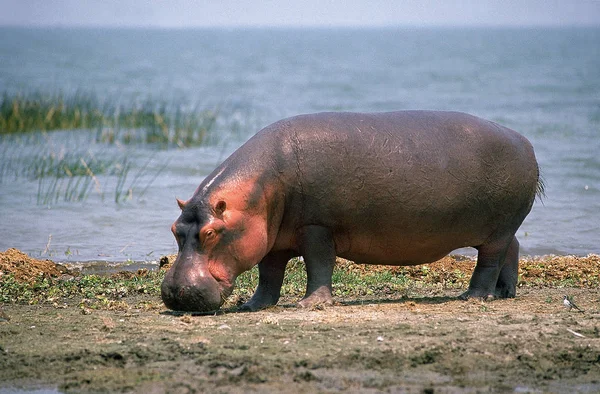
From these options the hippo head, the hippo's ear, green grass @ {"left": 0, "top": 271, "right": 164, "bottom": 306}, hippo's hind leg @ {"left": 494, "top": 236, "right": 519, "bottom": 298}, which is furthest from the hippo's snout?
hippo's hind leg @ {"left": 494, "top": 236, "right": 519, "bottom": 298}

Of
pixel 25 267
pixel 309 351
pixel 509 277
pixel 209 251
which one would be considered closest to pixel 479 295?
pixel 509 277

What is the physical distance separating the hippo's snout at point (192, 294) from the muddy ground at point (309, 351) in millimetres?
108

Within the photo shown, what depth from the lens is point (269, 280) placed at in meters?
7.84

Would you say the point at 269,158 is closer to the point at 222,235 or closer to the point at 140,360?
the point at 222,235

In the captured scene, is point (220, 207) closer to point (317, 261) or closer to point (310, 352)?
point (317, 261)

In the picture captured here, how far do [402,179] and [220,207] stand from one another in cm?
145

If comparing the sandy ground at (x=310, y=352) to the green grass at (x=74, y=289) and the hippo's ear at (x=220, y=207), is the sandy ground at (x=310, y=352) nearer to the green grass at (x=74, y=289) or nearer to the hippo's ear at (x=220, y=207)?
the hippo's ear at (x=220, y=207)

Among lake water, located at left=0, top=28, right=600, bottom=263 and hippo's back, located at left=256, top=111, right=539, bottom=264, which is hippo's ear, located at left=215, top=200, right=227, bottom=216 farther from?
lake water, located at left=0, top=28, right=600, bottom=263

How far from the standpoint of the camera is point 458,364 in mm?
5625

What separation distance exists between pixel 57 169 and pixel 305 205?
9.49 m

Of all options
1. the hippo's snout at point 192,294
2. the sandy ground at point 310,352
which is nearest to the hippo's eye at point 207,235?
the hippo's snout at point 192,294

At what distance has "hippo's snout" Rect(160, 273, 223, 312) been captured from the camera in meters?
6.94

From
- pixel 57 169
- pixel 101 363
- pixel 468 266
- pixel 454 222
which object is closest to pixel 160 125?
pixel 57 169

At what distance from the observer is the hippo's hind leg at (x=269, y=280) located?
7781mm
